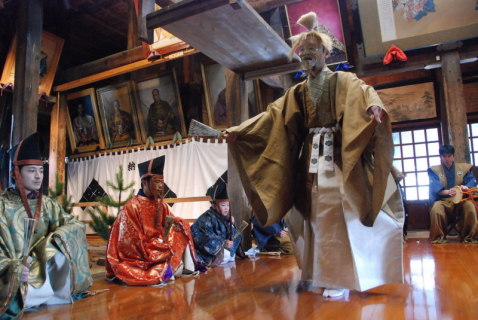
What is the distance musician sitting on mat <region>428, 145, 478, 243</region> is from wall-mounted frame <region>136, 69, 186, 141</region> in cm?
484

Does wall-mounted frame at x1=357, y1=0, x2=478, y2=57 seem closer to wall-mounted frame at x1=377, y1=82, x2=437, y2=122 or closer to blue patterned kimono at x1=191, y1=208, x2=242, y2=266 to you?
wall-mounted frame at x1=377, y1=82, x2=437, y2=122

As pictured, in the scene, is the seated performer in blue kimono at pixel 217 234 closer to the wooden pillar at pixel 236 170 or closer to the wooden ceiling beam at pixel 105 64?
the wooden pillar at pixel 236 170

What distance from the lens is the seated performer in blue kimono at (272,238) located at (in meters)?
5.36

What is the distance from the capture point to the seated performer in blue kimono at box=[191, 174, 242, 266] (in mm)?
4336

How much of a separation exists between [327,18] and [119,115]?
504 centimetres

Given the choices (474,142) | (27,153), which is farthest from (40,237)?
(474,142)

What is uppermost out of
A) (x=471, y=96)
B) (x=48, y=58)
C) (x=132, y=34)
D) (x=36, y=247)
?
(x=132, y=34)

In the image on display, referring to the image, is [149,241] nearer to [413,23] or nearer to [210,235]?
[210,235]

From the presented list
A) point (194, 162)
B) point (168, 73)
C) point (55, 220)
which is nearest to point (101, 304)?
point (55, 220)

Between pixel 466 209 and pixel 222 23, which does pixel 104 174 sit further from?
pixel 466 209

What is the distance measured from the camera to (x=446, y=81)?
21.9 feet

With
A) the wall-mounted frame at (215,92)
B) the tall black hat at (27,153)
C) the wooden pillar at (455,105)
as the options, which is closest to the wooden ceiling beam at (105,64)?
the wall-mounted frame at (215,92)

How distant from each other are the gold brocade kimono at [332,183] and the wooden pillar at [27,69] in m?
3.60

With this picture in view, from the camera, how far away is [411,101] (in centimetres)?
878
